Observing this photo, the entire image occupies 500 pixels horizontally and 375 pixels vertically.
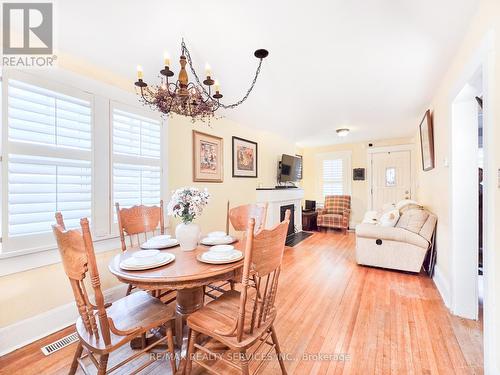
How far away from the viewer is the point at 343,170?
640cm

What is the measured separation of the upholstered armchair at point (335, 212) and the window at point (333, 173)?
12.0 inches

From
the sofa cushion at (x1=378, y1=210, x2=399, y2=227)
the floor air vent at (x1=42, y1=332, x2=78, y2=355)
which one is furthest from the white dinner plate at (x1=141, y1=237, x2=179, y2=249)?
the sofa cushion at (x1=378, y1=210, x2=399, y2=227)

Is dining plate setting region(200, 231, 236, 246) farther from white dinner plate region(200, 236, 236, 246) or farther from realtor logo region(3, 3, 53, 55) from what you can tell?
realtor logo region(3, 3, 53, 55)

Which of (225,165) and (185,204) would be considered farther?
(225,165)

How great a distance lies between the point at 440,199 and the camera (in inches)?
106

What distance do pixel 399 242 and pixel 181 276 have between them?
307cm

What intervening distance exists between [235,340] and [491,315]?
149 cm

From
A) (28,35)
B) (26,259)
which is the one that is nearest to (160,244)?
(26,259)

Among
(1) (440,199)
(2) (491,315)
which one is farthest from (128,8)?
(1) (440,199)

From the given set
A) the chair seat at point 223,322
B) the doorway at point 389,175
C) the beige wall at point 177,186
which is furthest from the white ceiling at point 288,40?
the doorway at point 389,175

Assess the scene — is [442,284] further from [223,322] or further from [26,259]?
[26,259]

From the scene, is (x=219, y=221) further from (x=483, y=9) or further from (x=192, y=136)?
(x=483, y=9)

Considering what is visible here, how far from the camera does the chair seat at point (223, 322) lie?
1.18 m

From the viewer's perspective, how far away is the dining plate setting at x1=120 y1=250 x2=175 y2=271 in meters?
1.35
